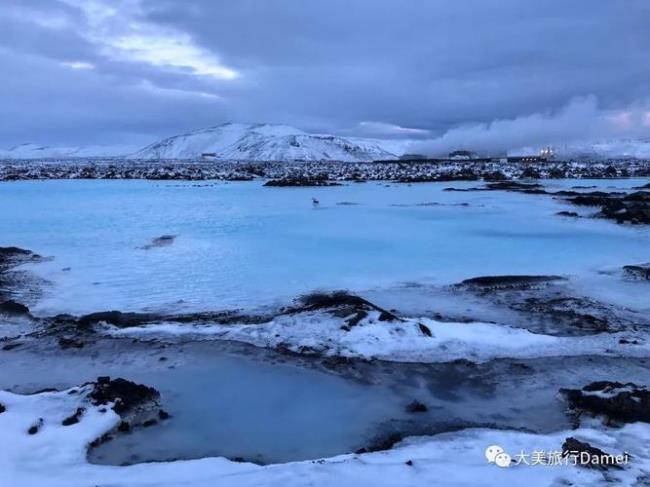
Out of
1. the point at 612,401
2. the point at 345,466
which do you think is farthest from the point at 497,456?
the point at 612,401

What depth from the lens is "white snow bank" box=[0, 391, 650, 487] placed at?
11.2 ft

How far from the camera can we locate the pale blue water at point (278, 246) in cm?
880

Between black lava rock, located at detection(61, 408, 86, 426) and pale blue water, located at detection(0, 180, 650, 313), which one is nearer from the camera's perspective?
black lava rock, located at detection(61, 408, 86, 426)

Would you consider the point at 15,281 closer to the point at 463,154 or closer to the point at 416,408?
the point at 416,408

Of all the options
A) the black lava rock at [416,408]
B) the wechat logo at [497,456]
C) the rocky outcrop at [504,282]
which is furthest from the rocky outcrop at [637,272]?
the wechat logo at [497,456]

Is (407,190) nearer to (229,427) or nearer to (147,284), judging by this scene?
(147,284)

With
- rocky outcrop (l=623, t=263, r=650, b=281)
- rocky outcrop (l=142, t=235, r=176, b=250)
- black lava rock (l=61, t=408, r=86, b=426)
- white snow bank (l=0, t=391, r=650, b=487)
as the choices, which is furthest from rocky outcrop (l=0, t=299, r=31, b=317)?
rocky outcrop (l=623, t=263, r=650, b=281)

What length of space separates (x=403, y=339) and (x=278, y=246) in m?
7.22

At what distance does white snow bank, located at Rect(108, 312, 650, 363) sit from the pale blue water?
1296 millimetres

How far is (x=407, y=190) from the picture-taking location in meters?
31.8

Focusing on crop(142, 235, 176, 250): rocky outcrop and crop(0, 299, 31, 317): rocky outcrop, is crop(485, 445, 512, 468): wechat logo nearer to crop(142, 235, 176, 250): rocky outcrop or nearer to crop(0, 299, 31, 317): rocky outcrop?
crop(0, 299, 31, 317): rocky outcrop

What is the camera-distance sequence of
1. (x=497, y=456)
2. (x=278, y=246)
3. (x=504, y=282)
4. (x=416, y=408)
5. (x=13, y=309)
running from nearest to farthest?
(x=497, y=456) < (x=416, y=408) < (x=13, y=309) < (x=504, y=282) < (x=278, y=246)

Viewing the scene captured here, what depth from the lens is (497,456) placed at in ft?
12.1

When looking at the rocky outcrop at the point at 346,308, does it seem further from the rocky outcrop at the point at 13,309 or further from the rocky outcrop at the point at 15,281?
the rocky outcrop at the point at 15,281
